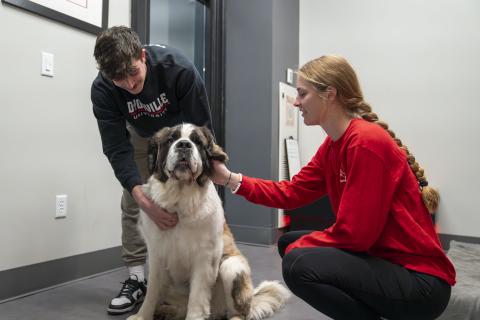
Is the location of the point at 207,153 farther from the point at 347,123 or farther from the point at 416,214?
the point at 416,214

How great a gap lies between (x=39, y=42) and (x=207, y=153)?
4.44 feet

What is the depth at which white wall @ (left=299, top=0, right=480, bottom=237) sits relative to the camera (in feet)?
12.5

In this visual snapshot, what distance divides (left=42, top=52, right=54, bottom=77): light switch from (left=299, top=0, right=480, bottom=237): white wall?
3071mm

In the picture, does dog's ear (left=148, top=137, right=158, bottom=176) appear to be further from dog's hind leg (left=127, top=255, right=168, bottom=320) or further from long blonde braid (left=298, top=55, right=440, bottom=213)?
long blonde braid (left=298, top=55, right=440, bottom=213)

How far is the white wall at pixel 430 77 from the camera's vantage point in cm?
381

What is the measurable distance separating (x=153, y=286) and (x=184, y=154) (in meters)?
0.65

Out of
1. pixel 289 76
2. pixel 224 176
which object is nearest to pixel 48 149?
pixel 224 176

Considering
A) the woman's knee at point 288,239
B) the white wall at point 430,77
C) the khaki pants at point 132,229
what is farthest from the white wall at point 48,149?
the white wall at point 430,77

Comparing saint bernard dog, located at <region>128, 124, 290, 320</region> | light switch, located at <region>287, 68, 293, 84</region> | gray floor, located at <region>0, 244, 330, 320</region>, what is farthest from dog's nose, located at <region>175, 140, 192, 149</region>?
light switch, located at <region>287, 68, 293, 84</region>

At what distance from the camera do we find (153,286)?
6.07 feet

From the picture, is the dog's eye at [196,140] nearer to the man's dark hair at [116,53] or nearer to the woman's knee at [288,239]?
the man's dark hair at [116,53]

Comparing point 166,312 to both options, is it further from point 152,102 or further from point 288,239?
point 152,102

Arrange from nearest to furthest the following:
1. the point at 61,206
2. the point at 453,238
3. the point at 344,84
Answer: the point at 344,84, the point at 61,206, the point at 453,238

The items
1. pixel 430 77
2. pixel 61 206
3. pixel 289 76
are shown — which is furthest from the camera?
pixel 289 76
